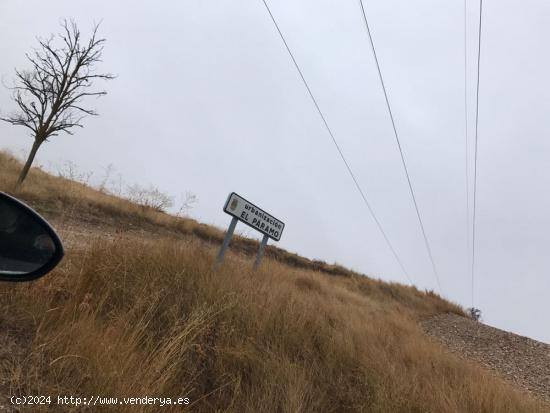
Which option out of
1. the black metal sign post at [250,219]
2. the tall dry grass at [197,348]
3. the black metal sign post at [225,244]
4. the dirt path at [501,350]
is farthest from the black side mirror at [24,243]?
the dirt path at [501,350]

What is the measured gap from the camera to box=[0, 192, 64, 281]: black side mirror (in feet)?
5.52

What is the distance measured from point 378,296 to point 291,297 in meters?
11.2

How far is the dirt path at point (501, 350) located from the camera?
817 cm

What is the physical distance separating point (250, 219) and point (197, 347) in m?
3.81

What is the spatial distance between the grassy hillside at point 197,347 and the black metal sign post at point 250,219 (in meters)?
1.00

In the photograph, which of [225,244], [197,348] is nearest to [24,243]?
[197,348]

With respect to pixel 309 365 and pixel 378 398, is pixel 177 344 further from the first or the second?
pixel 378 398

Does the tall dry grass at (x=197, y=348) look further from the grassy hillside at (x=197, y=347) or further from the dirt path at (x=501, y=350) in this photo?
the dirt path at (x=501, y=350)

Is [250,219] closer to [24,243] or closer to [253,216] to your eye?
[253,216]

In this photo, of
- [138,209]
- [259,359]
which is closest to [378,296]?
[138,209]

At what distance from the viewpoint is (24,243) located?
177 centimetres

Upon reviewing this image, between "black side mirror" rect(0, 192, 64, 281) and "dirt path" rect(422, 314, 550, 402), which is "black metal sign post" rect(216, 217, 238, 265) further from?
"dirt path" rect(422, 314, 550, 402)

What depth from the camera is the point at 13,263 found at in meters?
1.74

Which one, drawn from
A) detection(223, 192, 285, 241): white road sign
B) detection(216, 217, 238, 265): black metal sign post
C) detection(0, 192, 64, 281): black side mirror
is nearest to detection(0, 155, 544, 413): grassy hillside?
detection(216, 217, 238, 265): black metal sign post
